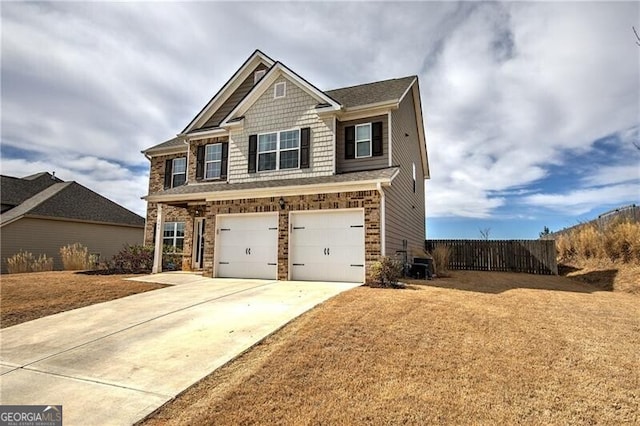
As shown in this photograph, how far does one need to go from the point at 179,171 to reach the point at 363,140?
34.9ft

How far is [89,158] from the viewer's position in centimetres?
2733

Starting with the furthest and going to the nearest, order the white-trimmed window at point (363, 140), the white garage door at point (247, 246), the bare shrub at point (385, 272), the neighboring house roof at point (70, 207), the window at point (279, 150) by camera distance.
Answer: the neighboring house roof at point (70, 207) → the window at point (279, 150) → the white-trimmed window at point (363, 140) → the white garage door at point (247, 246) → the bare shrub at point (385, 272)

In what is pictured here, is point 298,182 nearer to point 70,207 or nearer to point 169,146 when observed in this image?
point 169,146

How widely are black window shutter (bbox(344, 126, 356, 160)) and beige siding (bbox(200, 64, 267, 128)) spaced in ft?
19.2

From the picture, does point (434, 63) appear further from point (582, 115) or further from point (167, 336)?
point (167, 336)

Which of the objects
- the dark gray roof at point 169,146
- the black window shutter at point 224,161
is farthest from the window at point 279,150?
the dark gray roof at point 169,146

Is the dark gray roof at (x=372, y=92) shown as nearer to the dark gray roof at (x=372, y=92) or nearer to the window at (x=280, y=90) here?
the dark gray roof at (x=372, y=92)

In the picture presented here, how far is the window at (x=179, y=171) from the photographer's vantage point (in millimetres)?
18031

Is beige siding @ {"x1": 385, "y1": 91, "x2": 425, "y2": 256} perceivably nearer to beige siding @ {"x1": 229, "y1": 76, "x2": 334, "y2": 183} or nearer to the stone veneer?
the stone veneer

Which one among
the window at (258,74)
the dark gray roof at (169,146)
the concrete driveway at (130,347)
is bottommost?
the concrete driveway at (130,347)

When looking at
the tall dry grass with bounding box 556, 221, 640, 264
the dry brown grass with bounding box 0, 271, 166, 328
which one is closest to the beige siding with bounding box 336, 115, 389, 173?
the dry brown grass with bounding box 0, 271, 166, 328

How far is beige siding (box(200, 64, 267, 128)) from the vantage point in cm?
1601

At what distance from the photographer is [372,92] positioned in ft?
45.9

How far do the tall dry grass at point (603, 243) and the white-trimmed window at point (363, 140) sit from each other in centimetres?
993
